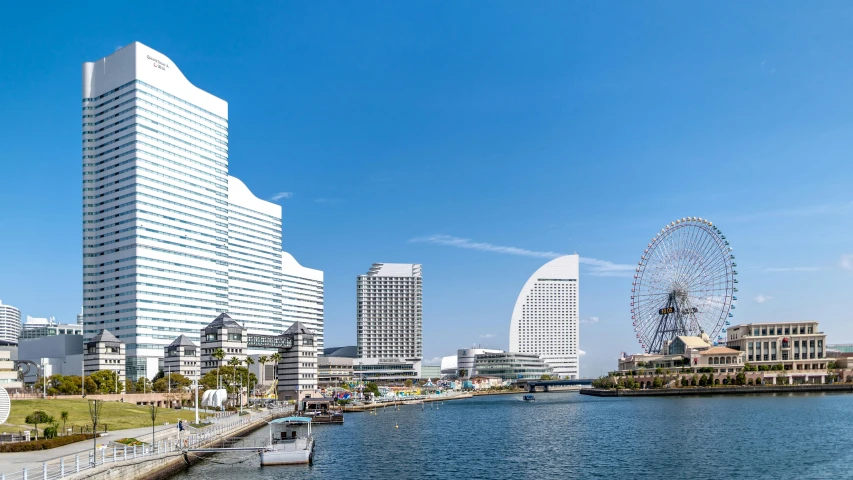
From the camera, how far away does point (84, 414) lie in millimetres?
100562

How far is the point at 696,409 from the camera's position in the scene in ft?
520

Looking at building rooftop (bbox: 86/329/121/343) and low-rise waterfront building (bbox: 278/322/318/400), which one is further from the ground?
building rooftop (bbox: 86/329/121/343)

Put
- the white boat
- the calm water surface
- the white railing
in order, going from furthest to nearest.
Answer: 1. the white boat
2. the calm water surface
3. the white railing

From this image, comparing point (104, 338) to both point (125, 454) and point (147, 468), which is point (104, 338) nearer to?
point (147, 468)

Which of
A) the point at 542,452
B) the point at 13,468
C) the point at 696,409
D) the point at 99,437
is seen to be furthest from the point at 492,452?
the point at 696,409

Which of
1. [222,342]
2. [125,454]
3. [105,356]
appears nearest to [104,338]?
[105,356]

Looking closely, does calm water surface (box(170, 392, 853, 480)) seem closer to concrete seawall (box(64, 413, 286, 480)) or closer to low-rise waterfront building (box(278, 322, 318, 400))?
concrete seawall (box(64, 413, 286, 480))

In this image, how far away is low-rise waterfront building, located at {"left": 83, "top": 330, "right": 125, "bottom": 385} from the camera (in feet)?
610

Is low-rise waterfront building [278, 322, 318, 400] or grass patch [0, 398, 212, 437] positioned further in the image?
low-rise waterfront building [278, 322, 318, 400]

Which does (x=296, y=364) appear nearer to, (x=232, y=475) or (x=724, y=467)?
(x=232, y=475)

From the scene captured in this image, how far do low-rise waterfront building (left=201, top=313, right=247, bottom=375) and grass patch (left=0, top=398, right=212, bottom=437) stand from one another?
58041mm

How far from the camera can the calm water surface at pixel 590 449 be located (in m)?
75.0

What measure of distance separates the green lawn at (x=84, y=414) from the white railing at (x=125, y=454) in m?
10.9

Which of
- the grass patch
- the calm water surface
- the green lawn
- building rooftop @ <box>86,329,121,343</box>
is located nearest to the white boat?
the calm water surface
